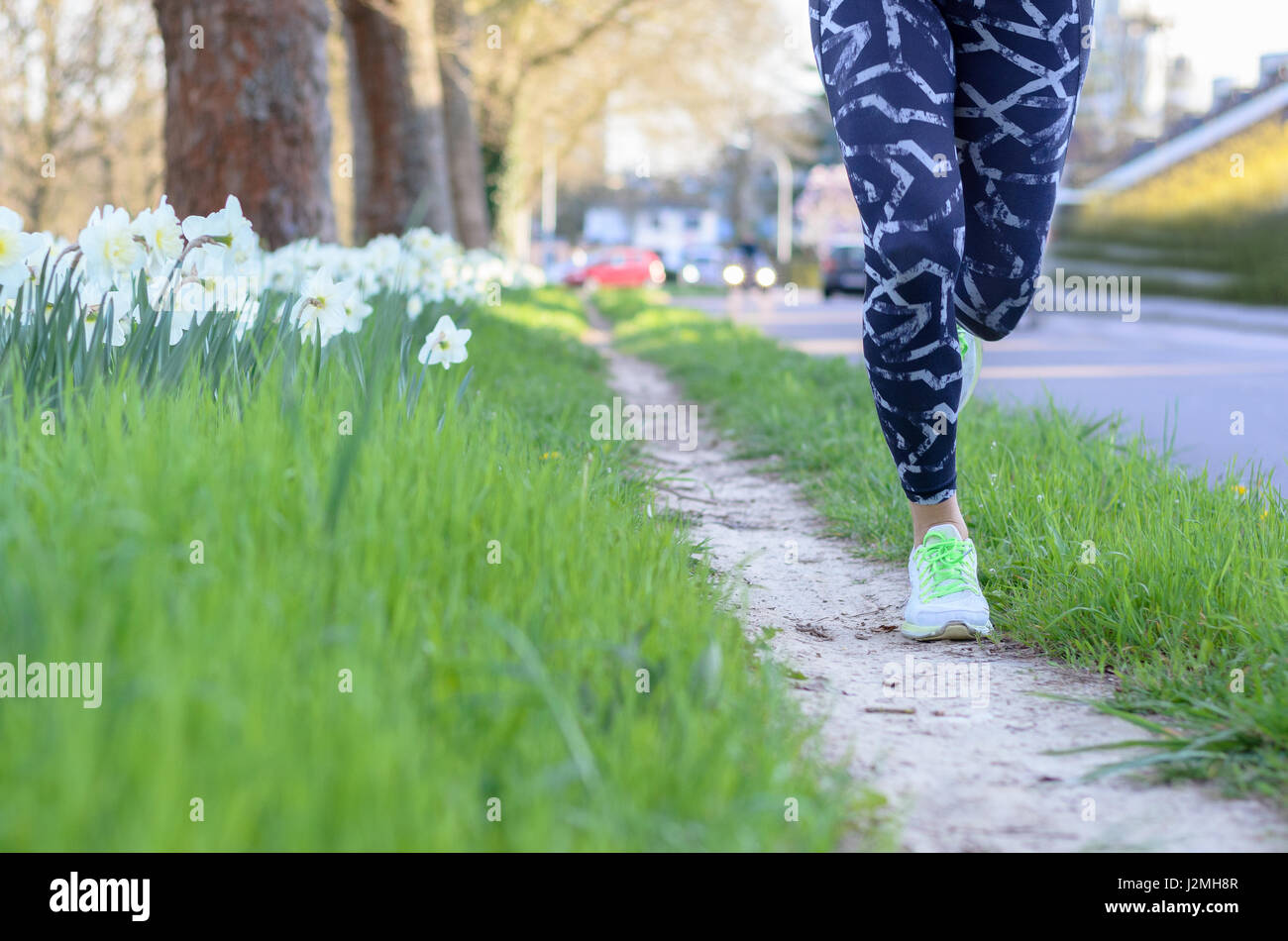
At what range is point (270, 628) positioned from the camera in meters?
1.52

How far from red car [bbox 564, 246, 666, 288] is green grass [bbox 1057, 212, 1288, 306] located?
20.6 m

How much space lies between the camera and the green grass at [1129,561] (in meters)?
1.98

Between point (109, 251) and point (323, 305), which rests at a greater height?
point (109, 251)

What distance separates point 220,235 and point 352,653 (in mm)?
2111

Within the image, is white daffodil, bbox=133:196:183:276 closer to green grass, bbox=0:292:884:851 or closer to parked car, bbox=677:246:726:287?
green grass, bbox=0:292:884:851

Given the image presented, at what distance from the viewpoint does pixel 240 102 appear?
19.9ft

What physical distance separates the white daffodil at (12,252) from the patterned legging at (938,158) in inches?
65.9

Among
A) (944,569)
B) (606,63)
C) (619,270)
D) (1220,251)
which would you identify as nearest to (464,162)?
(606,63)

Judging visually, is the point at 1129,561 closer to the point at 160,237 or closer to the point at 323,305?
the point at 323,305

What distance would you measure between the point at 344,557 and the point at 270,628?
0.85 ft

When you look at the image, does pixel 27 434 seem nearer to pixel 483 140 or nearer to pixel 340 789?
pixel 340 789

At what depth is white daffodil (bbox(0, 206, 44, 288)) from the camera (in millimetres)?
2561

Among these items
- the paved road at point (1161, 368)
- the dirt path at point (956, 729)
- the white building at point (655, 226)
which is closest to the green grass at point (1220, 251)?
the paved road at point (1161, 368)
